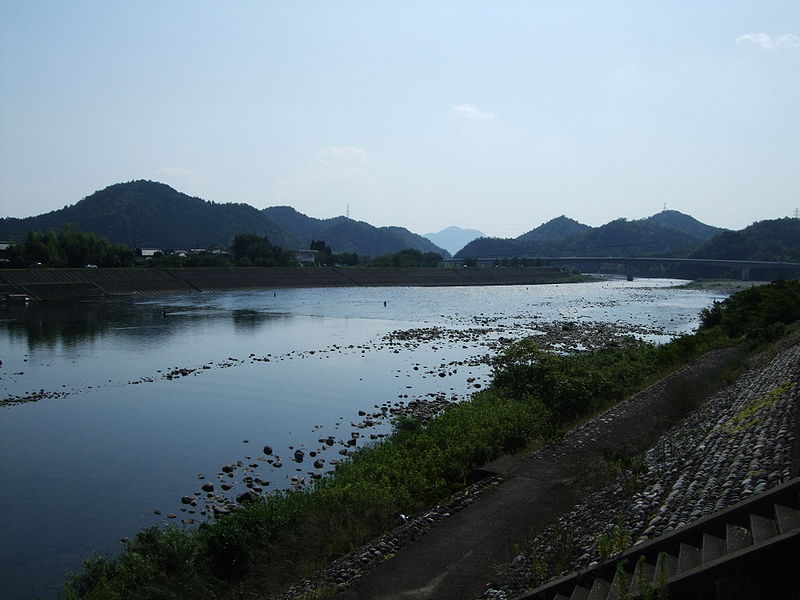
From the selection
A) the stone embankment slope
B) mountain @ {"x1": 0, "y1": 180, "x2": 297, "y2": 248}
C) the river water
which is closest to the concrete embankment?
the river water

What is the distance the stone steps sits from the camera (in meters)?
5.86

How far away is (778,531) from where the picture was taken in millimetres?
6301

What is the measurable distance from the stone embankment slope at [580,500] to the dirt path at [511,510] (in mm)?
21

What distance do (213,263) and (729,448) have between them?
9362cm

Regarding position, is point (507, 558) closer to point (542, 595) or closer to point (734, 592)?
point (542, 595)

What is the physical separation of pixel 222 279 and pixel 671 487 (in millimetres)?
85743

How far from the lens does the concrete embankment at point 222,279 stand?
6962 centimetres

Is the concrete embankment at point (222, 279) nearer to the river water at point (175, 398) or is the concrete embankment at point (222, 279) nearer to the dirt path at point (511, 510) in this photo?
the river water at point (175, 398)

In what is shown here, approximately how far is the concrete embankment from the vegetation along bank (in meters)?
63.8

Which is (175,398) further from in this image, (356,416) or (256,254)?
(256,254)

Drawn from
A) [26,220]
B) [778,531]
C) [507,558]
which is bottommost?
[507,558]

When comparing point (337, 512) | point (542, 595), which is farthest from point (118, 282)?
point (542, 595)

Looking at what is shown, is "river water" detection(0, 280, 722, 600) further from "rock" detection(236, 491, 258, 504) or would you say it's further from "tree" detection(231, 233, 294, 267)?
"tree" detection(231, 233, 294, 267)

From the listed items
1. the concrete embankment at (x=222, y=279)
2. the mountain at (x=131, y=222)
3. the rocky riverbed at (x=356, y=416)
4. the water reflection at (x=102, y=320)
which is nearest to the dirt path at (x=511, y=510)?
the rocky riverbed at (x=356, y=416)
